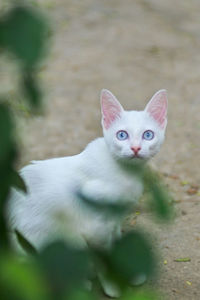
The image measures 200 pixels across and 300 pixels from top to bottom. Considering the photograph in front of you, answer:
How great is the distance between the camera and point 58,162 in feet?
8.90

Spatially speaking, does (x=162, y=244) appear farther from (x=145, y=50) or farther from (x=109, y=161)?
(x=145, y=50)

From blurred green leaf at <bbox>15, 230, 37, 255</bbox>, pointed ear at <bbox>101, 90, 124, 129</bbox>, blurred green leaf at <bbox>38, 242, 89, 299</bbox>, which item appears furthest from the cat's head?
blurred green leaf at <bbox>38, 242, 89, 299</bbox>

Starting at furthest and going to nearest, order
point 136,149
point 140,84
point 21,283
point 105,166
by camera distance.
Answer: point 140,84 → point 105,166 → point 136,149 → point 21,283

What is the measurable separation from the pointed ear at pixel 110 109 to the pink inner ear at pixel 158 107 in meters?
0.15

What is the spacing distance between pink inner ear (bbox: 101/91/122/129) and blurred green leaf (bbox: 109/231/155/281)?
74.5 inches

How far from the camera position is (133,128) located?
99.7 inches

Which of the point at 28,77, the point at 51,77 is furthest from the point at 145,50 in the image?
the point at 28,77

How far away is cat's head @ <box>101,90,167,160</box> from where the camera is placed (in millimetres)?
2510

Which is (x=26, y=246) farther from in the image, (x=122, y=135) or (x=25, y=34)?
(x=122, y=135)

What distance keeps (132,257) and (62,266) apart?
93 millimetres

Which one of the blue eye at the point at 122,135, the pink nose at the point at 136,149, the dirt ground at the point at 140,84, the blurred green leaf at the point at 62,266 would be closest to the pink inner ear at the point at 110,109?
the blue eye at the point at 122,135

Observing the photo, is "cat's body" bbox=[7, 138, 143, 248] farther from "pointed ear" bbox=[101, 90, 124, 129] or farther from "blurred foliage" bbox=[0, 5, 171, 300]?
"blurred foliage" bbox=[0, 5, 171, 300]

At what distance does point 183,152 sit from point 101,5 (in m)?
3.56

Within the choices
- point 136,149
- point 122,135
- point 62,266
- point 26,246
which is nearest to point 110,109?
point 122,135
